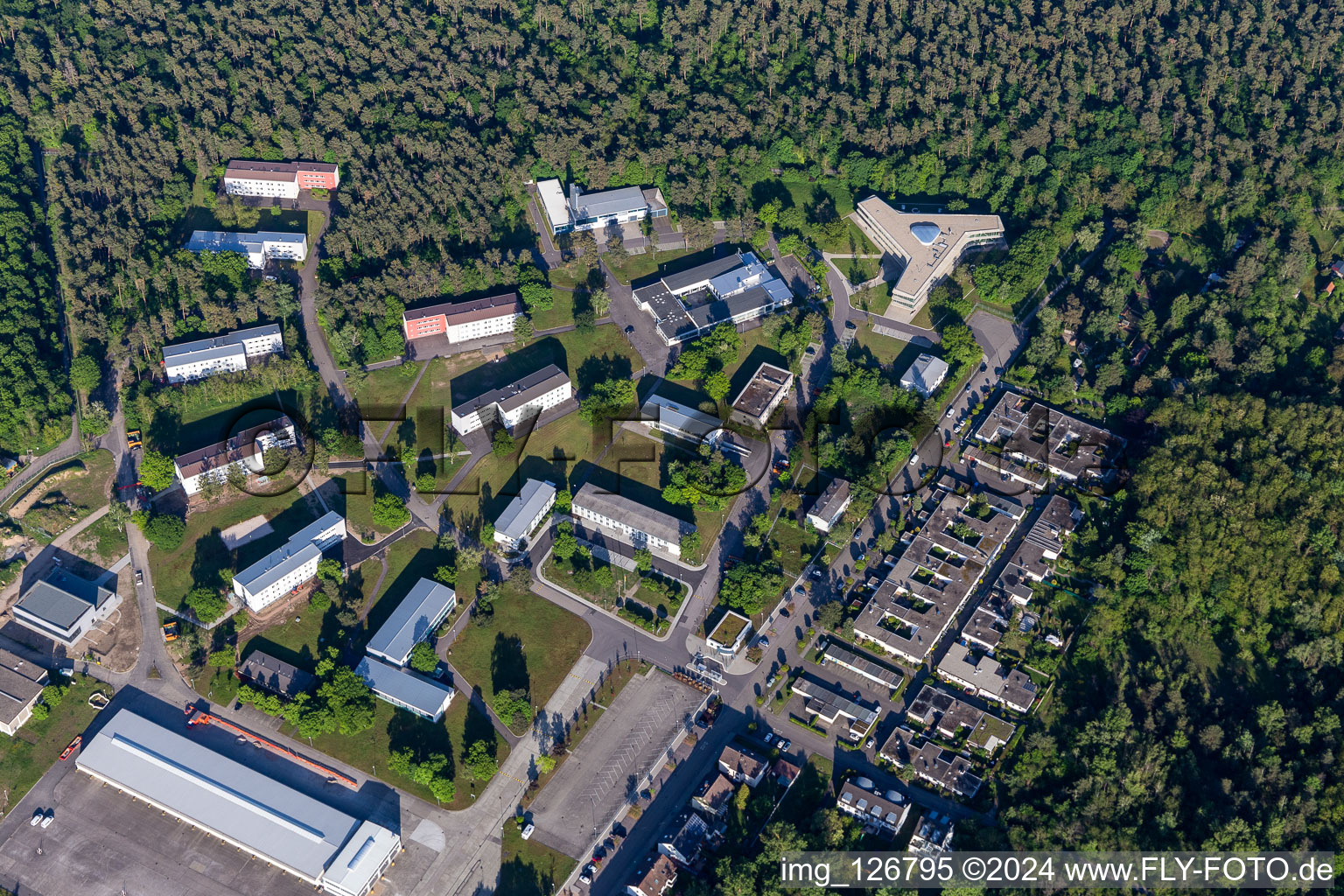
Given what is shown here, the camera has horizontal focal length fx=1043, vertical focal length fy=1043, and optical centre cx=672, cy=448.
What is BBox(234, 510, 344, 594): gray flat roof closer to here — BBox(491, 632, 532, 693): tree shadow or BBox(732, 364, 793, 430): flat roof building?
BBox(491, 632, 532, 693): tree shadow

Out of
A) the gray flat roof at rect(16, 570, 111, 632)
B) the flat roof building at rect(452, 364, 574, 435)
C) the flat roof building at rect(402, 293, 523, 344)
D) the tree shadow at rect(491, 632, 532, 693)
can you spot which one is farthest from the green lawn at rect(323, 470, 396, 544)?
the gray flat roof at rect(16, 570, 111, 632)

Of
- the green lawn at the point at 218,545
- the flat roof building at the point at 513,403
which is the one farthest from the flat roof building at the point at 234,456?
the flat roof building at the point at 513,403

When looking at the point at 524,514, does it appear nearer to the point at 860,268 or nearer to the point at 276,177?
the point at 860,268

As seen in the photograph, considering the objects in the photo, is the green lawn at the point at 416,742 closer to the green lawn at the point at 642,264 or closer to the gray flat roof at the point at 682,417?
the gray flat roof at the point at 682,417

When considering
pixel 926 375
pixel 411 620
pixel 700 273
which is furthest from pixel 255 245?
pixel 926 375

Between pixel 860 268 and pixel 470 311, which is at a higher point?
pixel 860 268
